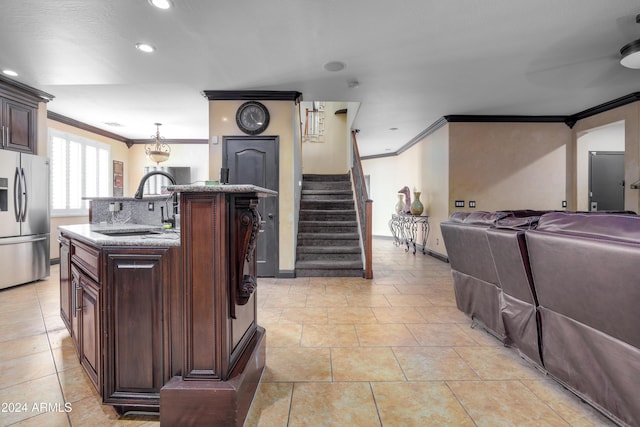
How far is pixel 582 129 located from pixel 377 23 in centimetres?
524

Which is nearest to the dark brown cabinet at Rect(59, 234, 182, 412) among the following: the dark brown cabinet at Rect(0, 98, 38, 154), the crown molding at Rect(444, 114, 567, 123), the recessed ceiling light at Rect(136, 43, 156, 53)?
the recessed ceiling light at Rect(136, 43, 156, 53)

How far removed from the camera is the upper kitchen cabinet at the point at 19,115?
3.99 m

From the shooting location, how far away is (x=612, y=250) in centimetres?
126

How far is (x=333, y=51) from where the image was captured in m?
3.31

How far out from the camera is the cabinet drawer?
5.11 ft

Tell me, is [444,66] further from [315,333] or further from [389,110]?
[315,333]

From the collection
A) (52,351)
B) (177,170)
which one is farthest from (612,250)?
(177,170)

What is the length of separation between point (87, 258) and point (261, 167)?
3027 millimetres

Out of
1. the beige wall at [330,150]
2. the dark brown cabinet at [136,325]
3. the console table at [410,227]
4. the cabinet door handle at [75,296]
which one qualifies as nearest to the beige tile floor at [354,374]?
the dark brown cabinet at [136,325]

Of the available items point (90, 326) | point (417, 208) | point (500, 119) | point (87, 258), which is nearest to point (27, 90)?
point (87, 258)

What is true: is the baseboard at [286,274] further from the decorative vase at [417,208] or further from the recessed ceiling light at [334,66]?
the decorative vase at [417,208]

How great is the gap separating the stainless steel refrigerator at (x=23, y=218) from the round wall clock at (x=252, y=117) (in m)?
2.94

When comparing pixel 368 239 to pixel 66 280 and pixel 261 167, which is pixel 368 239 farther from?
pixel 66 280

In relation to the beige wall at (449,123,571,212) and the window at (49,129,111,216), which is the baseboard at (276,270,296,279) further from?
the window at (49,129,111,216)
